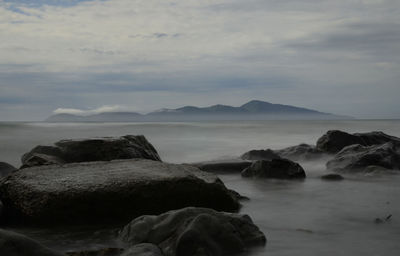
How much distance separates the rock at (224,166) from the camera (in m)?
9.15

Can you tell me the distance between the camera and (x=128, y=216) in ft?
15.3

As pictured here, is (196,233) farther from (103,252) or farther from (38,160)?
(38,160)

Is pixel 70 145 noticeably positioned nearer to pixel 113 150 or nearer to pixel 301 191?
pixel 113 150

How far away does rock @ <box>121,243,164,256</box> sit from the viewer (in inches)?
122

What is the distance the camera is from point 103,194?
15.1ft

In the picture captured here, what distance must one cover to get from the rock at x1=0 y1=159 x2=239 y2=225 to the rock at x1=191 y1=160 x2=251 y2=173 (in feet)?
12.9

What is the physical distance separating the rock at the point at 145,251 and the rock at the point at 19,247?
19.4 inches

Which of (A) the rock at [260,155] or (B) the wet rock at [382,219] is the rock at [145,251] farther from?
(A) the rock at [260,155]

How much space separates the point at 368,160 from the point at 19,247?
740 cm

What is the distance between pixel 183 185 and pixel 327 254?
186cm

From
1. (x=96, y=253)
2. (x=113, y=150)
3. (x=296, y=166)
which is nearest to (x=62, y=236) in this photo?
(x=96, y=253)

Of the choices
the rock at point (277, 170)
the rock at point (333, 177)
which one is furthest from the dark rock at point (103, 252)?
the rock at point (333, 177)

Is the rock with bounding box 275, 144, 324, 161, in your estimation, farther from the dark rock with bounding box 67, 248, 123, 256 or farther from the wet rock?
the dark rock with bounding box 67, 248, 123, 256

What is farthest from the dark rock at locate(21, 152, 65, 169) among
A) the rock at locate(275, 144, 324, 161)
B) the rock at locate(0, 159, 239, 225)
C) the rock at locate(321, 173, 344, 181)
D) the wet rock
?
the rock at locate(275, 144, 324, 161)
